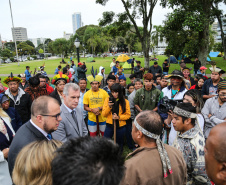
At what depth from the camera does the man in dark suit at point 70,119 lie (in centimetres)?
264

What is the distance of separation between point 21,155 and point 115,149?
0.82m

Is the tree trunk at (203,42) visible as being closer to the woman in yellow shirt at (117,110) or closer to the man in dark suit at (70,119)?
the woman in yellow shirt at (117,110)

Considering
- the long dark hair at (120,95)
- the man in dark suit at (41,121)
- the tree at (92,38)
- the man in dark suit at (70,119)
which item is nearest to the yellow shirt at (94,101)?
the long dark hair at (120,95)

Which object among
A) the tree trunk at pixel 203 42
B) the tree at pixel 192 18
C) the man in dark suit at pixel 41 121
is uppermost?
the tree at pixel 192 18

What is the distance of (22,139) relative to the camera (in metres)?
1.86

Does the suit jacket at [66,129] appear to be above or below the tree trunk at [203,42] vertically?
below

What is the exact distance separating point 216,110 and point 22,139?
3.55 metres

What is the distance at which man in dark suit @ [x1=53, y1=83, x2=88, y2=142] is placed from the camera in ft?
8.66

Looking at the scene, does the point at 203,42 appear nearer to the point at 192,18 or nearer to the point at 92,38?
the point at 192,18

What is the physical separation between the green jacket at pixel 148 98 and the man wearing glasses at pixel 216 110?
1246 mm

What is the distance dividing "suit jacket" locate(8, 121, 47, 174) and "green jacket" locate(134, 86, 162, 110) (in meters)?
3.08

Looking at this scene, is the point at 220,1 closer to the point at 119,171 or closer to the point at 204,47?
the point at 204,47

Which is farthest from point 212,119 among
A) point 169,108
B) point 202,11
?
point 202,11

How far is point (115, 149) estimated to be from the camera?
40.6 inches
